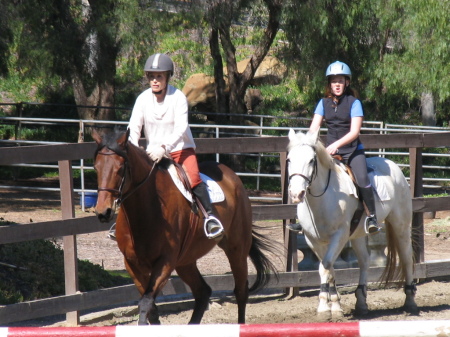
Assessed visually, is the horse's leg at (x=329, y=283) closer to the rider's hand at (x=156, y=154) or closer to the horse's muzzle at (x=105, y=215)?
the rider's hand at (x=156, y=154)

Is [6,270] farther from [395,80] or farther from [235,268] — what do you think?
[395,80]

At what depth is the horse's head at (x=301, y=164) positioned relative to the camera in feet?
20.9

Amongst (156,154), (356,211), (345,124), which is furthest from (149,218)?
(345,124)

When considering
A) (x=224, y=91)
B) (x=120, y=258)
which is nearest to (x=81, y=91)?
(x=224, y=91)

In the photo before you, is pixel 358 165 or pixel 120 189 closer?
pixel 120 189

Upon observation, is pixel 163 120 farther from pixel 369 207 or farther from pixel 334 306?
pixel 334 306

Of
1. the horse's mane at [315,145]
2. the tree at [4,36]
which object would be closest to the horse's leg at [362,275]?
the horse's mane at [315,145]

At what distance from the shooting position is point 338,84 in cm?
739

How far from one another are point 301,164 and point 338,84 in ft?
4.16

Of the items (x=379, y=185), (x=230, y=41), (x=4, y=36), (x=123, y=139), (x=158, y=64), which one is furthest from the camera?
(x=230, y=41)

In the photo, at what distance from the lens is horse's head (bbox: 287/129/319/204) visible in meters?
6.38

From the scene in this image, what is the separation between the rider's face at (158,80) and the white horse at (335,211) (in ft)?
4.57

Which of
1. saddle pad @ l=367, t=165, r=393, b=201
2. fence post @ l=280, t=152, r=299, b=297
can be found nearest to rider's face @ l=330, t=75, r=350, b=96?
saddle pad @ l=367, t=165, r=393, b=201

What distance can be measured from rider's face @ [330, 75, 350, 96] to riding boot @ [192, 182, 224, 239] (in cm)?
207
